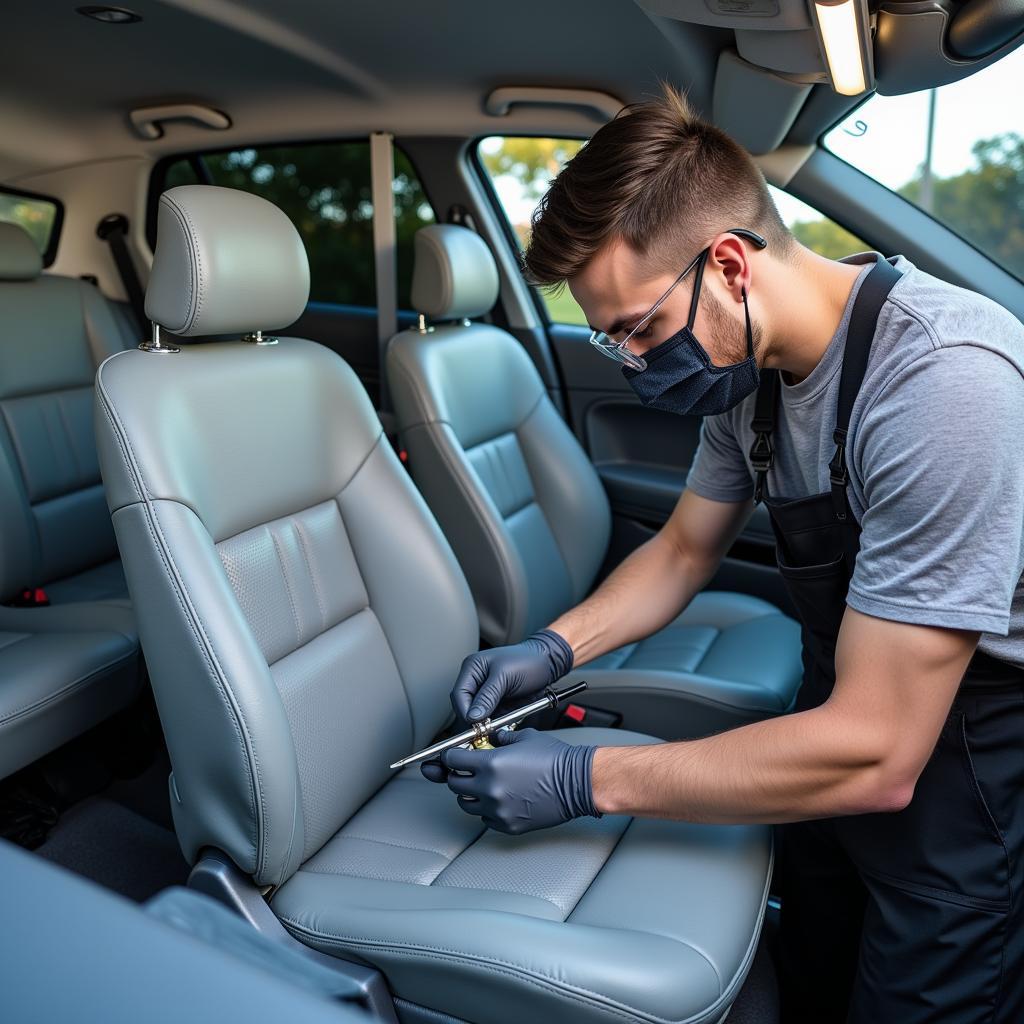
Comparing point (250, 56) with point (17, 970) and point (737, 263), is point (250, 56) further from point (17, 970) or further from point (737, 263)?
point (17, 970)

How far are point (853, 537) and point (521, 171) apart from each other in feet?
7.21

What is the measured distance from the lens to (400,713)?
172 centimetres

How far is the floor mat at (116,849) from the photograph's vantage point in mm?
2186

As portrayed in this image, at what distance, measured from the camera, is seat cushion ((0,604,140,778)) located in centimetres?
193

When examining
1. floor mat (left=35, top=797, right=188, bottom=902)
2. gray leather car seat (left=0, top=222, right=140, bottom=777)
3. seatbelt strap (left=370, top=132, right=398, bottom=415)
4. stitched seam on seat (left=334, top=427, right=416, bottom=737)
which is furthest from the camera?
seatbelt strap (left=370, top=132, right=398, bottom=415)

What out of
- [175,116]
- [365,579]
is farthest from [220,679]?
[175,116]

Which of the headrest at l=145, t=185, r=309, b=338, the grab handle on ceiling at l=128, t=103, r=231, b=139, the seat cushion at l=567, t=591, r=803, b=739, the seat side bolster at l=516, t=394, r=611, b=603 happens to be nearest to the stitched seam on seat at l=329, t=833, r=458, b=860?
the seat cushion at l=567, t=591, r=803, b=739

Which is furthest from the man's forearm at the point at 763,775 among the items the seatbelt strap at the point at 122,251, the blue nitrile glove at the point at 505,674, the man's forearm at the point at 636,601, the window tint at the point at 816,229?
the seatbelt strap at the point at 122,251

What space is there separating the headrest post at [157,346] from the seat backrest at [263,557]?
19 millimetres

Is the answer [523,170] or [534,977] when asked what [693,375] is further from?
[523,170]

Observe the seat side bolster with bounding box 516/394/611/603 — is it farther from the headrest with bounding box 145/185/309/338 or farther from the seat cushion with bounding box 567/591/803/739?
the headrest with bounding box 145/185/309/338

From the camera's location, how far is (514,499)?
257 centimetres

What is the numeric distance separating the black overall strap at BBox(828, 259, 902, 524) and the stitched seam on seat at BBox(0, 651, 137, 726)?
1574mm

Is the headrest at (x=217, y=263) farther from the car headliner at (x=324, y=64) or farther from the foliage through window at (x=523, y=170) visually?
the foliage through window at (x=523, y=170)
